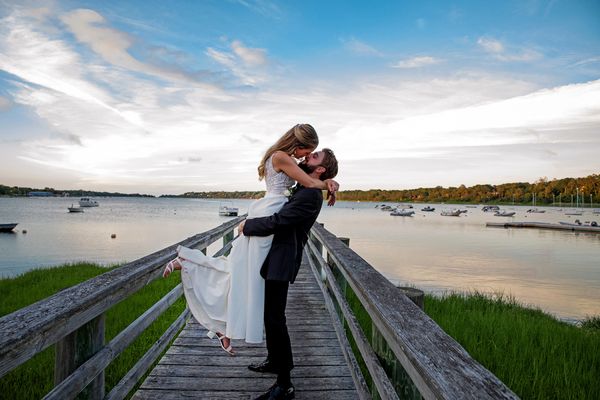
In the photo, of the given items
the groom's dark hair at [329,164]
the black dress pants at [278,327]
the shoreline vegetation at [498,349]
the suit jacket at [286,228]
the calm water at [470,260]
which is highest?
the groom's dark hair at [329,164]

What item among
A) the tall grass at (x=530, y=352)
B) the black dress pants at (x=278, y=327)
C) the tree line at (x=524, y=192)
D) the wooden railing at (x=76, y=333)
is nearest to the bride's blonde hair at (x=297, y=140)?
the black dress pants at (x=278, y=327)

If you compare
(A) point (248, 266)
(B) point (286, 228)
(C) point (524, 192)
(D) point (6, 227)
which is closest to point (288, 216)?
(B) point (286, 228)

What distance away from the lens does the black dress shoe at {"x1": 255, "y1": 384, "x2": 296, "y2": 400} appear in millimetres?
2518

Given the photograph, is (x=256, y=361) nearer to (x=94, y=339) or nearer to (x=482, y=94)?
(x=94, y=339)

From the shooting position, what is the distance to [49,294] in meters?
8.67

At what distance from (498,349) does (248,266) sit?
156 inches

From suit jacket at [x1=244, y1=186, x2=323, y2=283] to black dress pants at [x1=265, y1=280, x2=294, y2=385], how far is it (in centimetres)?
15

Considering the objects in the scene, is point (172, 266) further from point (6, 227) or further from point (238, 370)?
point (6, 227)

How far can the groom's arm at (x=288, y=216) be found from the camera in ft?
7.63

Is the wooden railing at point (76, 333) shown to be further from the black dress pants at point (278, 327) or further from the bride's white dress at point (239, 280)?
the black dress pants at point (278, 327)

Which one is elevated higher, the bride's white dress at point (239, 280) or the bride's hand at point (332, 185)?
the bride's hand at point (332, 185)

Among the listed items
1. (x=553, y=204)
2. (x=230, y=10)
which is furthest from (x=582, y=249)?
(x=553, y=204)

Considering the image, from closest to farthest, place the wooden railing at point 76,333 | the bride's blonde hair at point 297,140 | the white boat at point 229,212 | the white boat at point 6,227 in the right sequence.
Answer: the wooden railing at point 76,333 < the bride's blonde hair at point 297,140 < the white boat at point 6,227 < the white boat at point 229,212

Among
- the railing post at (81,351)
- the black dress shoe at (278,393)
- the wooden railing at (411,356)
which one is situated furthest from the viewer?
the black dress shoe at (278,393)
